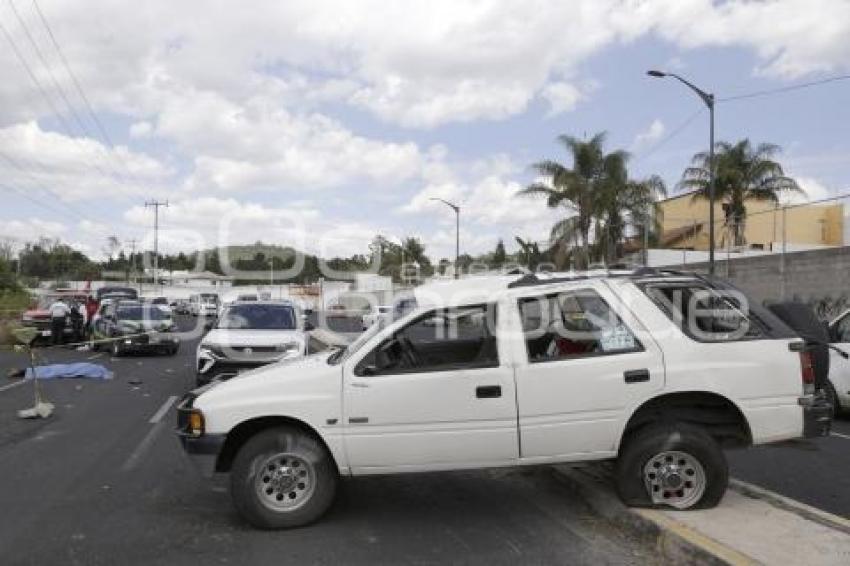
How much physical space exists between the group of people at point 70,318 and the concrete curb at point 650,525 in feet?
75.9

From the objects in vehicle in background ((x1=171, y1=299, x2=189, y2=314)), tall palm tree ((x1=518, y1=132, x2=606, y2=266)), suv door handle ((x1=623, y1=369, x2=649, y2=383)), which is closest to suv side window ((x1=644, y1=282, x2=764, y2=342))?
suv door handle ((x1=623, y1=369, x2=649, y2=383))

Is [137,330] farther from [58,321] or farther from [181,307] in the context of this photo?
[181,307]

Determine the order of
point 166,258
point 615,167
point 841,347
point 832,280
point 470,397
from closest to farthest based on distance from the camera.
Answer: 1. point 470,397
2. point 841,347
3. point 832,280
4. point 615,167
5. point 166,258

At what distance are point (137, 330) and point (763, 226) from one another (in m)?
21.1

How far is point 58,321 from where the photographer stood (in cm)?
2712

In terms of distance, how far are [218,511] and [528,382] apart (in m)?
2.66

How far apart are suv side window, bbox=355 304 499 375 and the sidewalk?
1.47 meters

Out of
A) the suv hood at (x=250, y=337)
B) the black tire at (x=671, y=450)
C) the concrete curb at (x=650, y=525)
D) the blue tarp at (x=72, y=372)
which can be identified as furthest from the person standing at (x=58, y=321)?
the black tire at (x=671, y=450)

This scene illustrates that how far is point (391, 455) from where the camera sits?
620 cm

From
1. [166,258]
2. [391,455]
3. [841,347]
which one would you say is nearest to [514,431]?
[391,455]

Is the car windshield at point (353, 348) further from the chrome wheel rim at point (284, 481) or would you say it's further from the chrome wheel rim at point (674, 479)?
the chrome wheel rim at point (674, 479)

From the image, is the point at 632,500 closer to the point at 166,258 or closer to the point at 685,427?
the point at 685,427

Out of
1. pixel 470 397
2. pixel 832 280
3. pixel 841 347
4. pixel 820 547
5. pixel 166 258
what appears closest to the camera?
pixel 820 547

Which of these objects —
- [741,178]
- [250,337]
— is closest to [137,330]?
[250,337]
